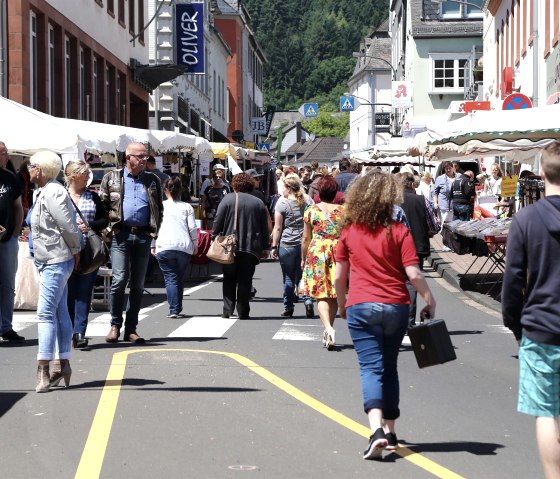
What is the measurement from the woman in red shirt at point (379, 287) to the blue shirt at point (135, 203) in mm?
4724

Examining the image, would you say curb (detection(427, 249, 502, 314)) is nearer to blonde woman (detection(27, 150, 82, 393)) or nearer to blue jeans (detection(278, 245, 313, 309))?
blue jeans (detection(278, 245, 313, 309))

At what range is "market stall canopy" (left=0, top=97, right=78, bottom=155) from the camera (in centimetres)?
1614

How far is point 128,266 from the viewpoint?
11.9 m

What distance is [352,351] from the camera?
1202 centimetres

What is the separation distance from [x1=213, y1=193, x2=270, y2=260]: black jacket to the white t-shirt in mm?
400

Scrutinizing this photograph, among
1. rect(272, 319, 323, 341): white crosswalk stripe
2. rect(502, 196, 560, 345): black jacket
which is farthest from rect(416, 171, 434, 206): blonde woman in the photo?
rect(502, 196, 560, 345): black jacket

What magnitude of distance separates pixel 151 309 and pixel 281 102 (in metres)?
154

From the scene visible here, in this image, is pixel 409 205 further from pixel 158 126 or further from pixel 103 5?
pixel 158 126

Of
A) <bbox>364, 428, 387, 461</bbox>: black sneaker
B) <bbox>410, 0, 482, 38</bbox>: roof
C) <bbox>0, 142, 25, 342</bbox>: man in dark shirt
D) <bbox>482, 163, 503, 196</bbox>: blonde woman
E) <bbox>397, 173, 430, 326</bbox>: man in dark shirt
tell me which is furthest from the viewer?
<bbox>410, 0, 482, 38</bbox>: roof

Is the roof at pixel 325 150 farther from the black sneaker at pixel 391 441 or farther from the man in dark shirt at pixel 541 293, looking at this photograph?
the man in dark shirt at pixel 541 293

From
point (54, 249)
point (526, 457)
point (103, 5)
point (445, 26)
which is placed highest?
point (445, 26)

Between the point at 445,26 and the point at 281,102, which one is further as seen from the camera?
the point at 281,102

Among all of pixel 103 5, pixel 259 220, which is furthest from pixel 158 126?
pixel 259 220

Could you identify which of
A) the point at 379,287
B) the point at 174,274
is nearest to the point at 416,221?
the point at 174,274
